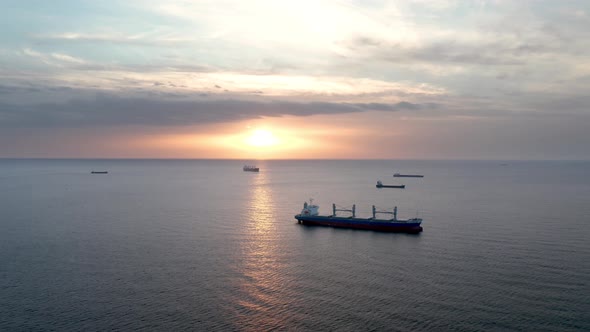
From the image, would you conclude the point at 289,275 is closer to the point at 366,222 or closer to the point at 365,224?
the point at 365,224

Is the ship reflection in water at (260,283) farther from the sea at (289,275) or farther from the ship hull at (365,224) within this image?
the ship hull at (365,224)

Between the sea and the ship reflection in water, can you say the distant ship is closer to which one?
the sea

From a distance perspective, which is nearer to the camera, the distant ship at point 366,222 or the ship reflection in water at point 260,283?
the ship reflection in water at point 260,283

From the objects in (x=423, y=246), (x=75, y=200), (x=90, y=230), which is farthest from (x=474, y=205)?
(x=75, y=200)

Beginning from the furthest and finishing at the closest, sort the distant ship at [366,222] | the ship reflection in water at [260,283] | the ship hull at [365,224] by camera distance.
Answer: the distant ship at [366,222] → the ship hull at [365,224] → the ship reflection in water at [260,283]

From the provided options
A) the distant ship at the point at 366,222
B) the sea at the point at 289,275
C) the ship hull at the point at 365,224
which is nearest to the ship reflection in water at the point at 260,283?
the sea at the point at 289,275

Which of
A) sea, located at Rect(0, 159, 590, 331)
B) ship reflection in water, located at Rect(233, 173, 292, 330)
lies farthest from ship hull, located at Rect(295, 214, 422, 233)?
ship reflection in water, located at Rect(233, 173, 292, 330)

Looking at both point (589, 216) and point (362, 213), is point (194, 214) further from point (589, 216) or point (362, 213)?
point (589, 216)
